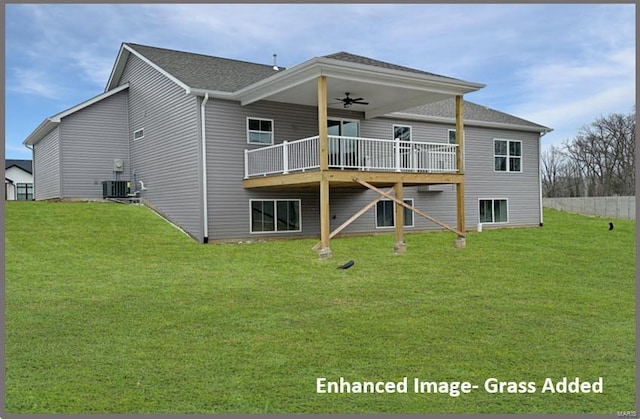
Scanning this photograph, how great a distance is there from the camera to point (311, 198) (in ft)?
52.1

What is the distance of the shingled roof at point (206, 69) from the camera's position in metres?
14.5

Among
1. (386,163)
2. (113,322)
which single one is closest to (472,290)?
(113,322)

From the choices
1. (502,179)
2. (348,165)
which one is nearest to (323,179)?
(348,165)

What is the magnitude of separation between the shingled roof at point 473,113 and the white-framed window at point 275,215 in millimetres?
5604

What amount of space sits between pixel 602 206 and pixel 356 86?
62.0 feet

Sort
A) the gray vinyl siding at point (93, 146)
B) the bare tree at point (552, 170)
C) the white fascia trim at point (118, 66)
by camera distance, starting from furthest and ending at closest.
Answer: the bare tree at point (552, 170) < the white fascia trim at point (118, 66) < the gray vinyl siding at point (93, 146)

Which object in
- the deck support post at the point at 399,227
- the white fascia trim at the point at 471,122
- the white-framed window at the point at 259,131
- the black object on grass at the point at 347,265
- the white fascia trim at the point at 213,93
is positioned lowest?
the black object on grass at the point at 347,265

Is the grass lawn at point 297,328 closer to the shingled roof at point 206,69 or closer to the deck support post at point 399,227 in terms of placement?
the deck support post at point 399,227

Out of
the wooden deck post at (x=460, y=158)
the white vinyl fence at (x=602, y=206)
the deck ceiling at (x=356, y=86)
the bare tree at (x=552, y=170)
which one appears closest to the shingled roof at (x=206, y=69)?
the deck ceiling at (x=356, y=86)

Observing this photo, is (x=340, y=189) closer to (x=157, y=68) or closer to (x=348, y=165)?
(x=348, y=165)

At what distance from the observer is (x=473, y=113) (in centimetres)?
1992

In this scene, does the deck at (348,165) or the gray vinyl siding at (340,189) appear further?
the gray vinyl siding at (340,189)

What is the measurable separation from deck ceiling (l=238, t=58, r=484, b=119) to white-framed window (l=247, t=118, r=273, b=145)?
26.7 inches

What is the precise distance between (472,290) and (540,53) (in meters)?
4.44
